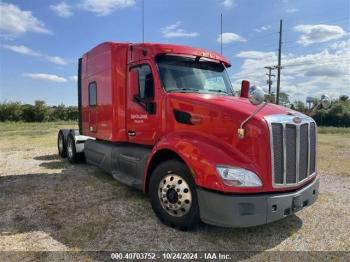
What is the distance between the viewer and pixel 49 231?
14.8ft

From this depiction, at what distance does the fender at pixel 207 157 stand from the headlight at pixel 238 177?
52 mm

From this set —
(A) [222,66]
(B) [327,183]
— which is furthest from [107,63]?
(B) [327,183]

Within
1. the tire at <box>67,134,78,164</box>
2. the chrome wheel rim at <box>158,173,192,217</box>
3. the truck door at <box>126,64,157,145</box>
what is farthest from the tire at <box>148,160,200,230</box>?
the tire at <box>67,134,78,164</box>

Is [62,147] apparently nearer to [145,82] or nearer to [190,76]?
[145,82]

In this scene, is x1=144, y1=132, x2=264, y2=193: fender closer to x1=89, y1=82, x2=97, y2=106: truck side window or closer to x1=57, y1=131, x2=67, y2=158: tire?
x1=89, y1=82, x2=97, y2=106: truck side window

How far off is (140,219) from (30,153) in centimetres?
870

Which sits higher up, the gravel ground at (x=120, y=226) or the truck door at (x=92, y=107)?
the truck door at (x=92, y=107)

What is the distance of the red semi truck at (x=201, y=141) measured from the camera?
13.0 feet

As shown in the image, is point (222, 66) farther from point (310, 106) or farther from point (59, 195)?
point (59, 195)

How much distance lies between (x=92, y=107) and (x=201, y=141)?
4419 mm

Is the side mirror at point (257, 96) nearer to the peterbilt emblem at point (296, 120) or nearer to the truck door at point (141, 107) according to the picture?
the peterbilt emblem at point (296, 120)

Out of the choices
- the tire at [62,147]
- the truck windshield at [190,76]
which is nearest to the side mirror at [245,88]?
the truck windshield at [190,76]

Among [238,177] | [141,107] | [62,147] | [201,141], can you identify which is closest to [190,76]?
[141,107]

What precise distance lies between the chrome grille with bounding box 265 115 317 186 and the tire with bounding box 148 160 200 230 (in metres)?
1.11
